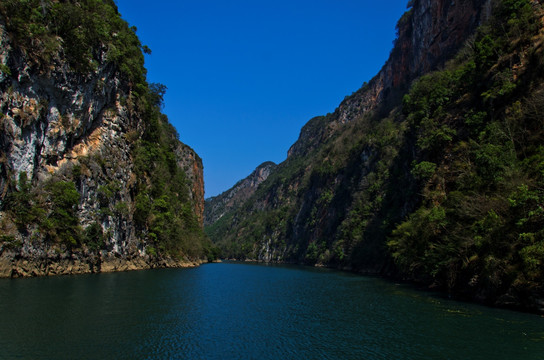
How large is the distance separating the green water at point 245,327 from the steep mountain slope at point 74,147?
7.99 meters

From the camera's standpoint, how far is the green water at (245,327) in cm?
1453

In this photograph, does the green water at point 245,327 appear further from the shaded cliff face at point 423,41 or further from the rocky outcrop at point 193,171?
the rocky outcrop at point 193,171

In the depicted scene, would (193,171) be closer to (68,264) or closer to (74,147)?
(74,147)

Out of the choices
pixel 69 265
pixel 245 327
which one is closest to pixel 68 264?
pixel 69 265

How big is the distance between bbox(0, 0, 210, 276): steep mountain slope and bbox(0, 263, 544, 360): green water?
7991 millimetres

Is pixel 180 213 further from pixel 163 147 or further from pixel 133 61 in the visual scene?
pixel 133 61

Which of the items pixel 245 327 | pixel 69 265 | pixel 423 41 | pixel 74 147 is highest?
pixel 423 41

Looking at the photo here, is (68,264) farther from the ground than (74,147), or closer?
closer

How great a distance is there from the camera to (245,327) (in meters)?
19.2

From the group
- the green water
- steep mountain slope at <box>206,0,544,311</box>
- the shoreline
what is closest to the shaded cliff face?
steep mountain slope at <box>206,0,544,311</box>

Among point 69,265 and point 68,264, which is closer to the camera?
point 68,264

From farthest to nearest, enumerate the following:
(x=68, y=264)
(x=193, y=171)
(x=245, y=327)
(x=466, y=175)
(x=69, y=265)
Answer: (x=193, y=171) < (x=69, y=265) < (x=68, y=264) < (x=466, y=175) < (x=245, y=327)

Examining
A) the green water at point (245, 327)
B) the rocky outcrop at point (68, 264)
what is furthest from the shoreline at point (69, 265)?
the green water at point (245, 327)

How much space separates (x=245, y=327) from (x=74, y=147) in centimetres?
3406
